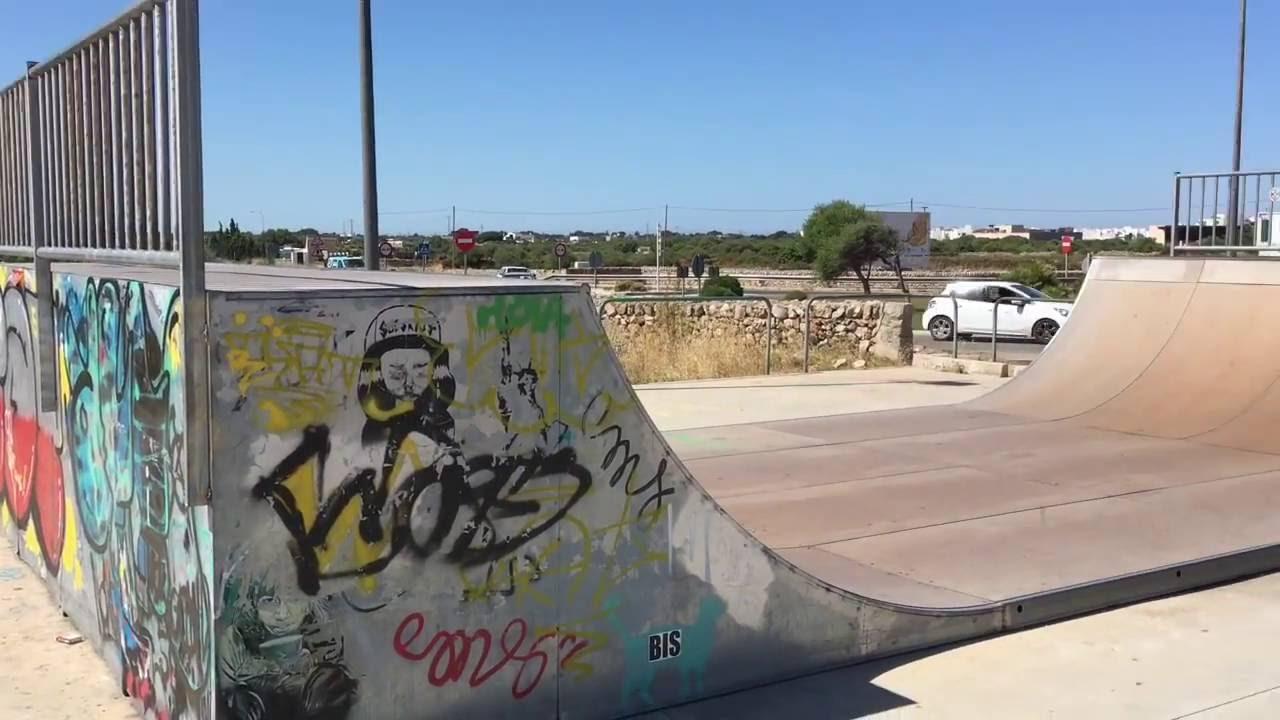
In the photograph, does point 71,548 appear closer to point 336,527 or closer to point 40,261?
point 40,261

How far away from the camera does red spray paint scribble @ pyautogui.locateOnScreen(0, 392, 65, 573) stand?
622cm

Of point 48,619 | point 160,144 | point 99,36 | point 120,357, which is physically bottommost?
point 48,619

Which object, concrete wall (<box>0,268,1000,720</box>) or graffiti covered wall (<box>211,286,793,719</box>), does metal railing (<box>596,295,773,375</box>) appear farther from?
graffiti covered wall (<box>211,286,793,719</box>)

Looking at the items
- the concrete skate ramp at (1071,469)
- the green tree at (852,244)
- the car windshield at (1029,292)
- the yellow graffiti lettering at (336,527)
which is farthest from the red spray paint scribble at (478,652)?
the green tree at (852,244)

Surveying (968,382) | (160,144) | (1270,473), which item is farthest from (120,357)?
(968,382)

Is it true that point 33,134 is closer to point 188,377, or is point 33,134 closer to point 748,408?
point 188,377

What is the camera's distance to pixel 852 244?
6675 cm

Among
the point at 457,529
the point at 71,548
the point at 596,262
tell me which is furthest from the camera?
the point at 596,262

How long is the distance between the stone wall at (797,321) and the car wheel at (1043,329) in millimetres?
7767

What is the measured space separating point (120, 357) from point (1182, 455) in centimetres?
937

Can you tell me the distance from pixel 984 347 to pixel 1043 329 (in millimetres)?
1685

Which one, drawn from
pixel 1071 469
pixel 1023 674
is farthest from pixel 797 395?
pixel 1023 674

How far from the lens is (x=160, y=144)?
426 centimetres

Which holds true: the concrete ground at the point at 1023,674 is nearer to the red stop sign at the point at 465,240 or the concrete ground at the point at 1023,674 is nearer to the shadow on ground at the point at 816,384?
the shadow on ground at the point at 816,384
